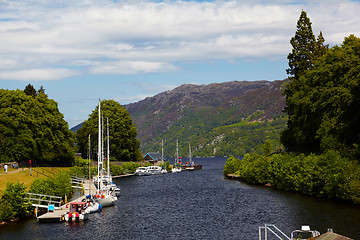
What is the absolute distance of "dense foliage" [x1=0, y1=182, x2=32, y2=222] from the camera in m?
59.3

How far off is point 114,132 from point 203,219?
106151 millimetres

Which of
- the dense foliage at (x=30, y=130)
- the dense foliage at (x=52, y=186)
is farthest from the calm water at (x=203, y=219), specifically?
the dense foliage at (x=30, y=130)

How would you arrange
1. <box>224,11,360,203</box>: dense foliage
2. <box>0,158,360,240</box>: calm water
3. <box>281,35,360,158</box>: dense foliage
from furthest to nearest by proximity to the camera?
<box>281,35,360,158</box>: dense foliage, <box>224,11,360,203</box>: dense foliage, <box>0,158,360,240</box>: calm water

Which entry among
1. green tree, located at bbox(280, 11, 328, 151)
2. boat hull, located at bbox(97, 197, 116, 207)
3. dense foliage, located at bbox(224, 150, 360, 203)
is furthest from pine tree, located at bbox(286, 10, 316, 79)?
boat hull, located at bbox(97, 197, 116, 207)

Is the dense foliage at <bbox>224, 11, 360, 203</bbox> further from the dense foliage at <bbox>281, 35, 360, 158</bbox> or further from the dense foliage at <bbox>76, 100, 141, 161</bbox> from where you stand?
the dense foliage at <bbox>76, 100, 141, 161</bbox>

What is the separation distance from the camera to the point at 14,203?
6172cm

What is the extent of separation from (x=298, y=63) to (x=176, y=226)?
Result: 7431 centimetres

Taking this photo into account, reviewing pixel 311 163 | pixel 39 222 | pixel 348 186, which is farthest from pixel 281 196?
pixel 39 222

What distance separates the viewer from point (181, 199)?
88.0 m

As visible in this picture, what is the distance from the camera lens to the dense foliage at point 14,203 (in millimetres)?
59266

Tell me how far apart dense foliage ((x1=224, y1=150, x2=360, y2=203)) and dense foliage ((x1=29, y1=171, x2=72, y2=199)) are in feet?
146

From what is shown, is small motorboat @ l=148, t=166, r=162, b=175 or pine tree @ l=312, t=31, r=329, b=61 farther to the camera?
small motorboat @ l=148, t=166, r=162, b=175

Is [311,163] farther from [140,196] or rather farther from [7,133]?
[7,133]

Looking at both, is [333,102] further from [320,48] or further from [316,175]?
A: [320,48]
